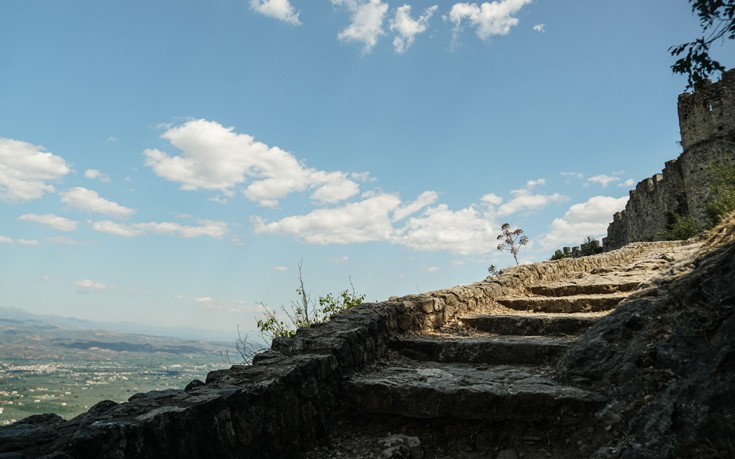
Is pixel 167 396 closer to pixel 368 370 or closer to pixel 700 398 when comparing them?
pixel 368 370

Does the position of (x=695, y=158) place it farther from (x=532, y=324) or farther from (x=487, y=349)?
(x=487, y=349)

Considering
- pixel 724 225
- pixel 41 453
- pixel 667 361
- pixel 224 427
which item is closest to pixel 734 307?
pixel 667 361

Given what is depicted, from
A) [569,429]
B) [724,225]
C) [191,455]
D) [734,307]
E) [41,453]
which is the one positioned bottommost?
[569,429]

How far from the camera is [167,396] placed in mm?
2873

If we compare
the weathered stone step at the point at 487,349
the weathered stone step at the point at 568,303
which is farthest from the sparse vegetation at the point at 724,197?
the weathered stone step at the point at 487,349

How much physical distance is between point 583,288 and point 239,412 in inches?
261

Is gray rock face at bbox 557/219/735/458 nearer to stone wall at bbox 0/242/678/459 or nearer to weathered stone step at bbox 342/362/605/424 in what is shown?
weathered stone step at bbox 342/362/605/424

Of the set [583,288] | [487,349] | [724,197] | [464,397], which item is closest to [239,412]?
[464,397]

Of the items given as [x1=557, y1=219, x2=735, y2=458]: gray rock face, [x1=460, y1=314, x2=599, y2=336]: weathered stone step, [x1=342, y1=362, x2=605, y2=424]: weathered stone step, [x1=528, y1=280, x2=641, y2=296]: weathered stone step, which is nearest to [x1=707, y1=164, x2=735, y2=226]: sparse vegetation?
[x1=528, y1=280, x2=641, y2=296]: weathered stone step

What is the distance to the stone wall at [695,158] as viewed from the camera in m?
18.5

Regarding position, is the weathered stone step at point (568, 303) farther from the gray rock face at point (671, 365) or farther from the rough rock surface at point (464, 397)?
the gray rock face at point (671, 365)

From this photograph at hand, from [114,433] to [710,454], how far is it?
3090 mm

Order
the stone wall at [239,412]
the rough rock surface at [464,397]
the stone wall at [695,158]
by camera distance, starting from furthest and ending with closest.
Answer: the stone wall at [695,158], the rough rock surface at [464,397], the stone wall at [239,412]

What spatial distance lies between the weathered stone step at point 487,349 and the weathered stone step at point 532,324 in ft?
1.01
